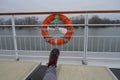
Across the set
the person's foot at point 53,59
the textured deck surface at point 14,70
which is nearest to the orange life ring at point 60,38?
the person's foot at point 53,59

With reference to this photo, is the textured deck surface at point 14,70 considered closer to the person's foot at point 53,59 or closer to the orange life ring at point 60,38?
the person's foot at point 53,59

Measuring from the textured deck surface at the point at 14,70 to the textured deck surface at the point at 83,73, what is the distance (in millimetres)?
463

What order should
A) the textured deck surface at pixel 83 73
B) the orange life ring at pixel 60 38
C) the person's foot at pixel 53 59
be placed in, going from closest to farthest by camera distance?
the textured deck surface at pixel 83 73, the person's foot at pixel 53 59, the orange life ring at pixel 60 38

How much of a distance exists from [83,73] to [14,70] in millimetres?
974

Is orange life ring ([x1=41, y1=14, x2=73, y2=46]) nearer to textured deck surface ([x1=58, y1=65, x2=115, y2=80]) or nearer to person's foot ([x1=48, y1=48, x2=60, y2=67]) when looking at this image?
person's foot ([x1=48, y1=48, x2=60, y2=67])

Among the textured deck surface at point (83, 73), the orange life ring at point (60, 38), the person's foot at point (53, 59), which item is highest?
the orange life ring at point (60, 38)

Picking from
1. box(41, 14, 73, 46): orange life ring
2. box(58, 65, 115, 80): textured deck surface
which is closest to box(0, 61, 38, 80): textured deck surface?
box(58, 65, 115, 80): textured deck surface

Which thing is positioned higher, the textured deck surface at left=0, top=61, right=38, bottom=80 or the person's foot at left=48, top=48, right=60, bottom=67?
the person's foot at left=48, top=48, right=60, bottom=67

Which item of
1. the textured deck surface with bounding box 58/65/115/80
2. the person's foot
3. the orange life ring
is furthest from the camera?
the orange life ring

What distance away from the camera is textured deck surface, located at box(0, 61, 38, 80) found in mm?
1586

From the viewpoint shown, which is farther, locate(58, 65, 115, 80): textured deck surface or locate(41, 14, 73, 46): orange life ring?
locate(41, 14, 73, 46): orange life ring

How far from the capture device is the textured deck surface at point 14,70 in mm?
1586

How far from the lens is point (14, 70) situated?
180cm

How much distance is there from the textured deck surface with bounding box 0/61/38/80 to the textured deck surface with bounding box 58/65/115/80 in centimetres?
46
